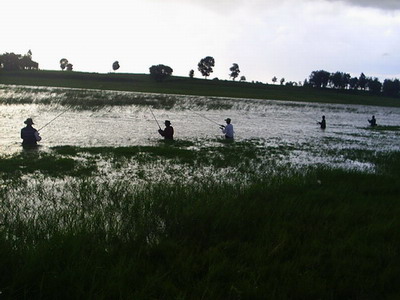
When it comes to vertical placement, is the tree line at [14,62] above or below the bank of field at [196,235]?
above

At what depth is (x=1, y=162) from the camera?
12289 mm

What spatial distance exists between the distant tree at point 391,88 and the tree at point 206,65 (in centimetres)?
8349

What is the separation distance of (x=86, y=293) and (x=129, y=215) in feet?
9.85

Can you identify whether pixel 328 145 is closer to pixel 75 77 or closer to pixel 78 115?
pixel 78 115

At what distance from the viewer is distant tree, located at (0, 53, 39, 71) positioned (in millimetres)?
138175

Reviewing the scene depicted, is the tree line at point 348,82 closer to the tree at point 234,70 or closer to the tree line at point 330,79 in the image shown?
the tree line at point 330,79

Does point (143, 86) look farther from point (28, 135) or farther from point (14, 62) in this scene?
point (28, 135)

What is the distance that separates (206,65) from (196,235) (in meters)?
182

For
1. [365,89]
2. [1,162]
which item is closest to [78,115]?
[1,162]

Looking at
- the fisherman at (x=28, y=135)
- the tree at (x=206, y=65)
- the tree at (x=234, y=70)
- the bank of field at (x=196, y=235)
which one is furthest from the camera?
the tree at (x=234, y=70)

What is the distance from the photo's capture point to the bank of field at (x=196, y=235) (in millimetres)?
4609

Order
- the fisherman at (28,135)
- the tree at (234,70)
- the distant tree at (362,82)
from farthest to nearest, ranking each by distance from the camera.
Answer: the tree at (234,70)
the distant tree at (362,82)
the fisherman at (28,135)

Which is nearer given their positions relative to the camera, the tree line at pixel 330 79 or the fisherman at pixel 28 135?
the fisherman at pixel 28 135

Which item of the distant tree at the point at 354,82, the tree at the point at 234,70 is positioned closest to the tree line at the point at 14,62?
the tree at the point at 234,70
